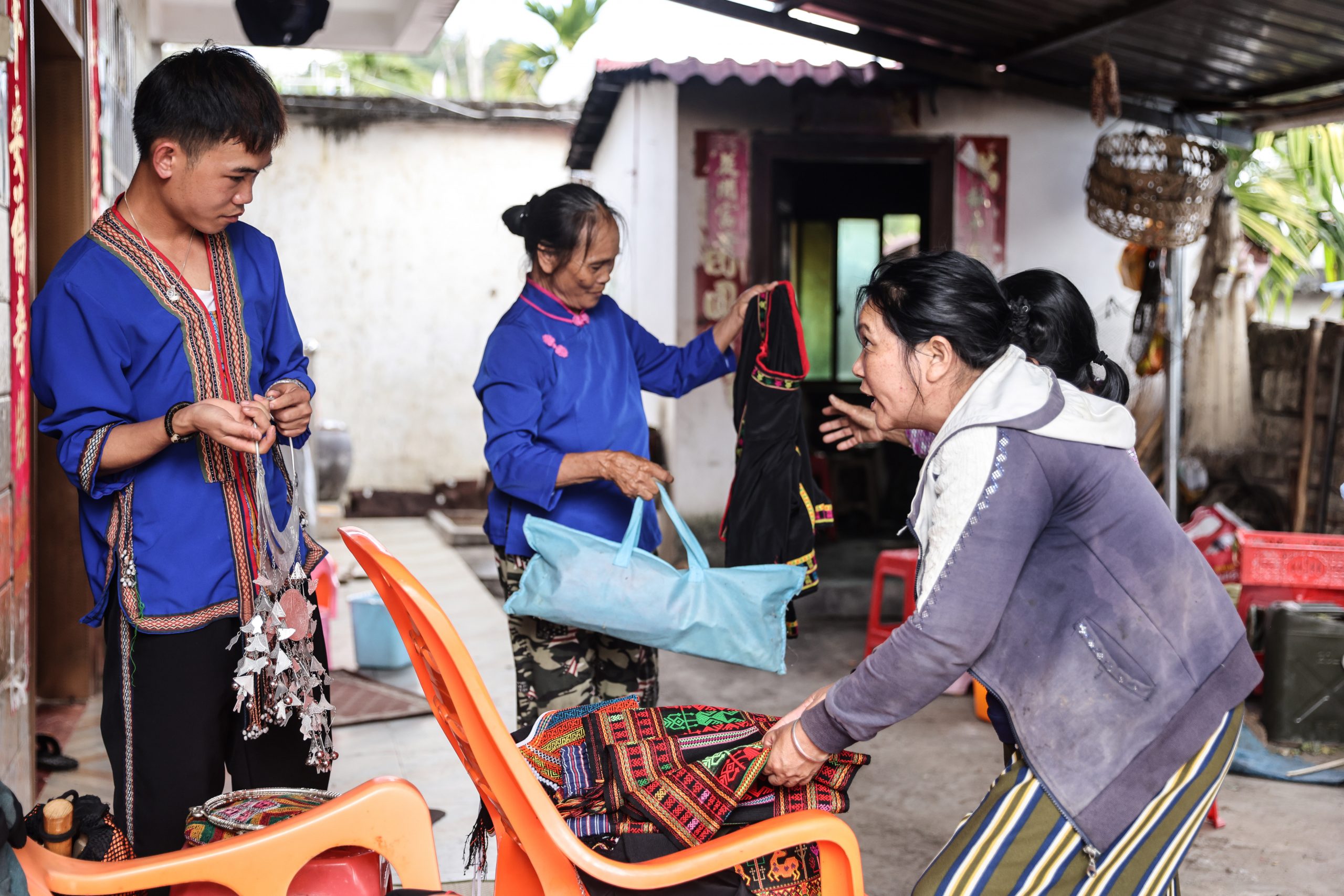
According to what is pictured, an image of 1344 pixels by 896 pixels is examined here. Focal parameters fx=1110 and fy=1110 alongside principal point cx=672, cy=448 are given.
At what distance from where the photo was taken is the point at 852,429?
2383 mm

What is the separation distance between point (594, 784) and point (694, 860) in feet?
0.71

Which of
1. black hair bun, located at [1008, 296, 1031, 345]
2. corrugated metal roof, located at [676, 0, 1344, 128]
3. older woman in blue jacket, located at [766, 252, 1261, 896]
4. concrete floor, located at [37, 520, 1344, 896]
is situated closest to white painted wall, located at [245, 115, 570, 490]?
corrugated metal roof, located at [676, 0, 1344, 128]

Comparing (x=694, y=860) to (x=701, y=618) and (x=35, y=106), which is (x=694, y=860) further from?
(x=35, y=106)

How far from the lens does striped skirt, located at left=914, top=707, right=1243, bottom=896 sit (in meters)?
1.54

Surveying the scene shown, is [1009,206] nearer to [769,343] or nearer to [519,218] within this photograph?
[769,343]

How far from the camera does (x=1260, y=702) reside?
181 inches

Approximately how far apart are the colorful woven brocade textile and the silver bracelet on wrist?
6cm

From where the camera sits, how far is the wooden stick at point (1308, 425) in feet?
19.6

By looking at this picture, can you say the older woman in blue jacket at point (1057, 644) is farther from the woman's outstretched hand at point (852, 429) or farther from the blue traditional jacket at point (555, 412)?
the blue traditional jacket at point (555, 412)

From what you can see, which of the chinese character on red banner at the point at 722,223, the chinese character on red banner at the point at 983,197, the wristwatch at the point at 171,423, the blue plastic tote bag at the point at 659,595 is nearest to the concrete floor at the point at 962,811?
the blue plastic tote bag at the point at 659,595

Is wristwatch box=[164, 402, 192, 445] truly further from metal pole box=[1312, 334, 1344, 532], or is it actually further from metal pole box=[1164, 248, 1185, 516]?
metal pole box=[1312, 334, 1344, 532]

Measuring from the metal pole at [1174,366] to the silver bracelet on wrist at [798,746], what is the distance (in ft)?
15.0

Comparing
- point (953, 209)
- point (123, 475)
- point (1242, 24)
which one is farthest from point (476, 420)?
point (123, 475)

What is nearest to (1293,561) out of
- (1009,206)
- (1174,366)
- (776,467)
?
(1174,366)
